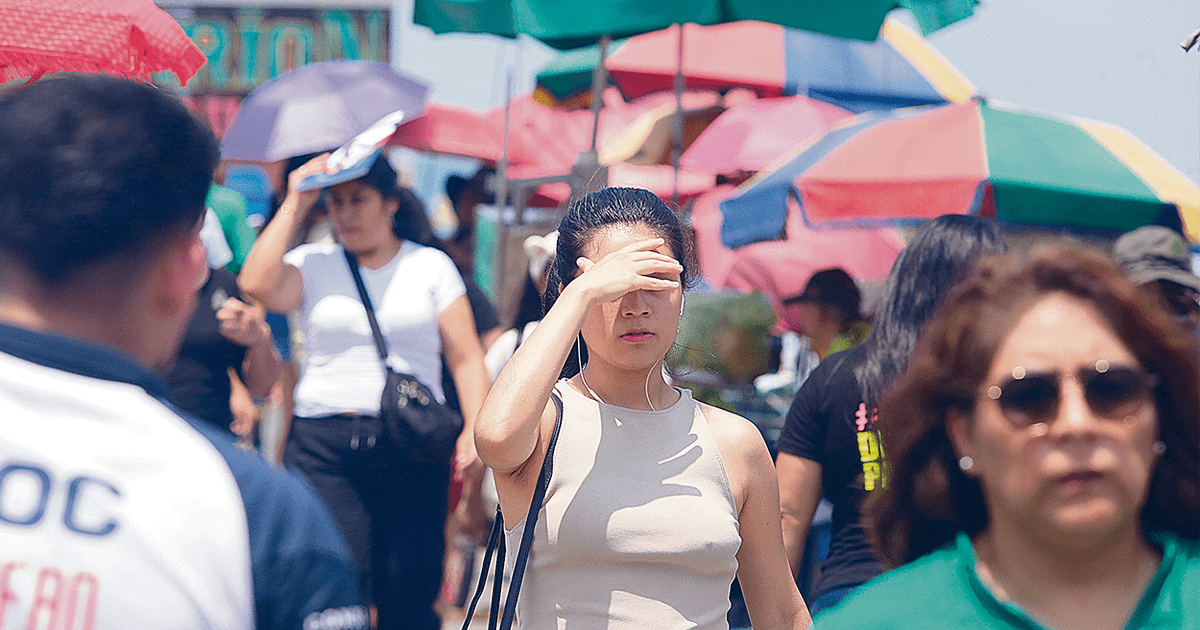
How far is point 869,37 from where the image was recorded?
202 inches

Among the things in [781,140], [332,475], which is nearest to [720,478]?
[332,475]

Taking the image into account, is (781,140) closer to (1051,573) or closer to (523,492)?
(523,492)

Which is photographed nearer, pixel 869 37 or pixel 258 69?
pixel 869 37

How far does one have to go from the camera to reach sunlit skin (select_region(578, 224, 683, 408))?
2.59m

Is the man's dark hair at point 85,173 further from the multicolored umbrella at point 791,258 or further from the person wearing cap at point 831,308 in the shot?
the multicolored umbrella at point 791,258

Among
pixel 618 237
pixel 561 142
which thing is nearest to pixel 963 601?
pixel 618 237

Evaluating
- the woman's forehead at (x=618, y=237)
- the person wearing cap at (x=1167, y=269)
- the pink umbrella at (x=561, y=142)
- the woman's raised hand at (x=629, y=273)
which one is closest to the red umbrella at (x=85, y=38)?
the woman's forehead at (x=618, y=237)

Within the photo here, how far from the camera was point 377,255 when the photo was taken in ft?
14.4

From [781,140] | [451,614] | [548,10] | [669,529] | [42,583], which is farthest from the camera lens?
[781,140]

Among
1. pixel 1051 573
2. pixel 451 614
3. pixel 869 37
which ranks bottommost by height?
pixel 451 614

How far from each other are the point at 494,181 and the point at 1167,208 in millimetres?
4957

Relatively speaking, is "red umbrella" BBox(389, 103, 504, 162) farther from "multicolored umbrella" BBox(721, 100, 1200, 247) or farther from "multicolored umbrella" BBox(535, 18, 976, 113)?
"multicolored umbrella" BBox(721, 100, 1200, 247)

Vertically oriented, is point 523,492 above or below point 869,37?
below

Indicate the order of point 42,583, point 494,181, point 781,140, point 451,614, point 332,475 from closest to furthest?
1. point 42,583
2. point 332,475
3. point 451,614
4. point 781,140
5. point 494,181
